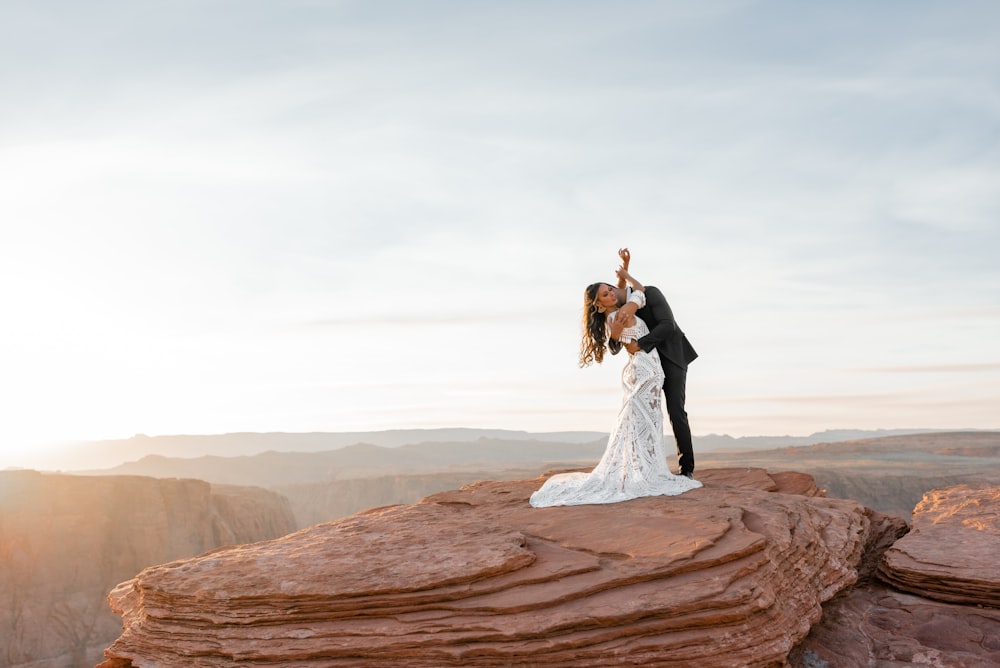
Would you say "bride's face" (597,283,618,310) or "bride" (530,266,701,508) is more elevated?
"bride's face" (597,283,618,310)

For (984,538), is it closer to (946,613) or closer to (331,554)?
(946,613)

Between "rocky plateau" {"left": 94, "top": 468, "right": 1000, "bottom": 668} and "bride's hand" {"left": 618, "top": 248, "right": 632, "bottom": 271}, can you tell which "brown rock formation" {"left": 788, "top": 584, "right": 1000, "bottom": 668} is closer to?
"rocky plateau" {"left": 94, "top": 468, "right": 1000, "bottom": 668}

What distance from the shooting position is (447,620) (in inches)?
252

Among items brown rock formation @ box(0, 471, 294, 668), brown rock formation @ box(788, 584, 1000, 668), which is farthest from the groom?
brown rock formation @ box(0, 471, 294, 668)

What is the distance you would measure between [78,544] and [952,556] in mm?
45676

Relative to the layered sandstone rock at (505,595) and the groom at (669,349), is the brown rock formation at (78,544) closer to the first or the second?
the layered sandstone rock at (505,595)

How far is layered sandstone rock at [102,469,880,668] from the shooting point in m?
6.21

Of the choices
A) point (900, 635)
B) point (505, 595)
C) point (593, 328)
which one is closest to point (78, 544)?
point (593, 328)

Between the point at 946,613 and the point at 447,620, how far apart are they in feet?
18.5

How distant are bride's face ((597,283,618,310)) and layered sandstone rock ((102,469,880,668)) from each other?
2603 millimetres

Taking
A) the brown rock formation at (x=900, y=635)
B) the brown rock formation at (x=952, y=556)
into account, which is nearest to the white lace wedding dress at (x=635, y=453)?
the brown rock formation at (x=900, y=635)

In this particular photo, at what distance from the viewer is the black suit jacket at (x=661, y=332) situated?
372 inches

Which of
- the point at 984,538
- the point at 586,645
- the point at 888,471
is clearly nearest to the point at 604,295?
the point at 586,645

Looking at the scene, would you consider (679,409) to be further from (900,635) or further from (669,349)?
(900,635)
